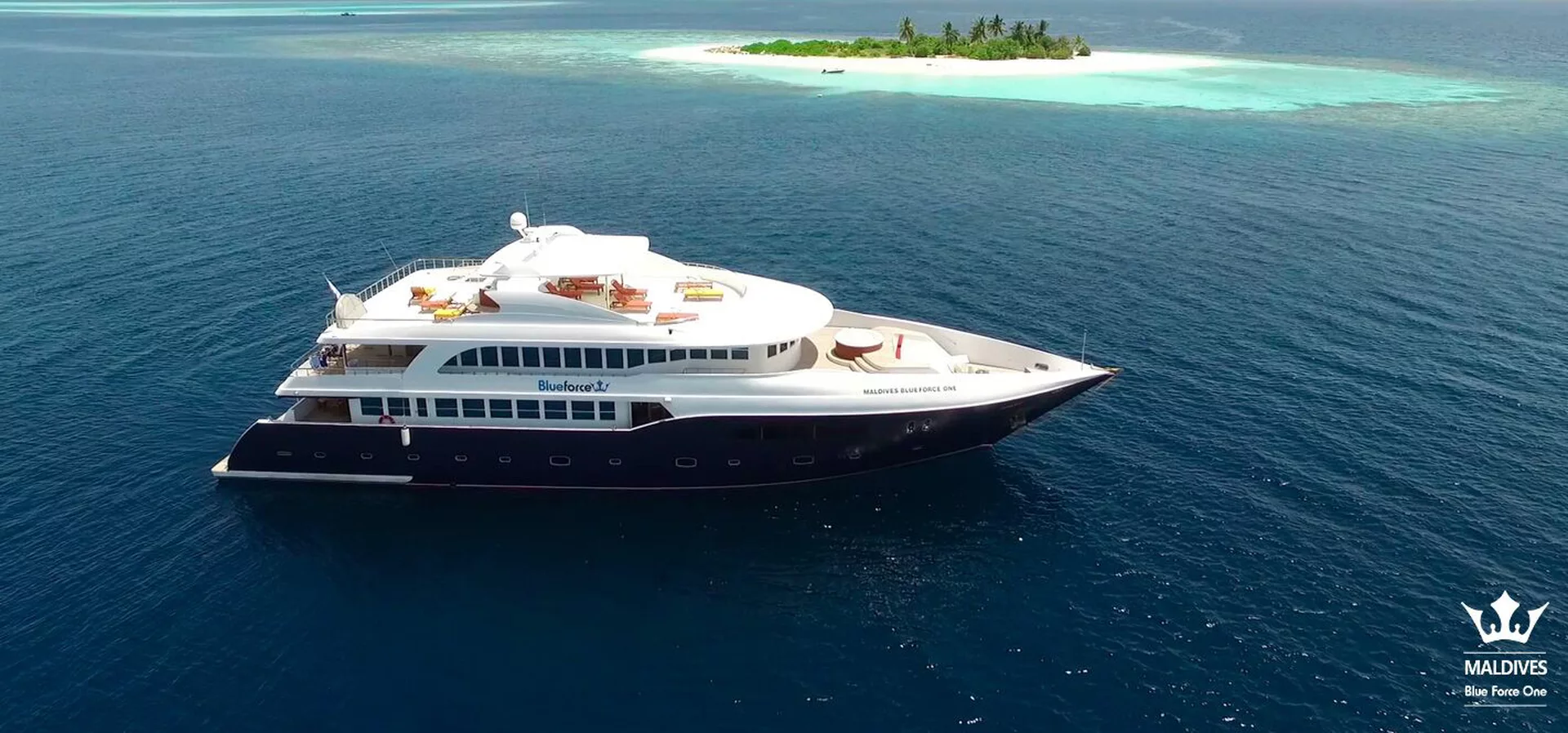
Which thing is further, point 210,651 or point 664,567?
point 664,567

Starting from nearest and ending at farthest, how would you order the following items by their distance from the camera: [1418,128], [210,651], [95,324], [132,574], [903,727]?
[903,727], [210,651], [132,574], [95,324], [1418,128]

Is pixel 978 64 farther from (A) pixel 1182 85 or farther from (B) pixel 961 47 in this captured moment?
(A) pixel 1182 85

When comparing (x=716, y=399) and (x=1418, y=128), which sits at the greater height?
(x=1418, y=128)

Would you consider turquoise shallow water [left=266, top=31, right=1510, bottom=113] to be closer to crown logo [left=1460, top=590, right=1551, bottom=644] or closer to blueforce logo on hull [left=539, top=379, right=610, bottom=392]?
crown logo [left=1460, top=590, right=1551, bottom=644]

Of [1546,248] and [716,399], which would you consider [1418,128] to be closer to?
[1546,248]

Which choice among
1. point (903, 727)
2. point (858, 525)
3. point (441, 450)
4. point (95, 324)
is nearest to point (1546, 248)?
point (858, 525)

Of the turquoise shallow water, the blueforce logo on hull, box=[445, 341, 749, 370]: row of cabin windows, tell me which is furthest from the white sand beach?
the blueforce logo on hull
